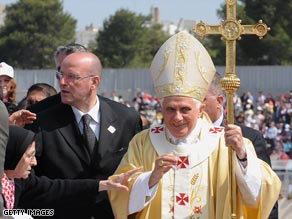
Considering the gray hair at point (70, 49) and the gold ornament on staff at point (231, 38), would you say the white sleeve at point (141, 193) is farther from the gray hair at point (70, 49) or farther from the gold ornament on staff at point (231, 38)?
the gray hair at point (70, 49)

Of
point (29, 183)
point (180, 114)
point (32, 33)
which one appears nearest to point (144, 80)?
point (32, 33)

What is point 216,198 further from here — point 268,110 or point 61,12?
point 61,12

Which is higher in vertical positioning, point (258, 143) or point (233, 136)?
point (233, 136)

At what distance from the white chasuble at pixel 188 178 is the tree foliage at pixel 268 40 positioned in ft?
159

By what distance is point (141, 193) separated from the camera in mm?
4996

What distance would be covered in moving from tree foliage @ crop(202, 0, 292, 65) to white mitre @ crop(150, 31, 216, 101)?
48.3 m

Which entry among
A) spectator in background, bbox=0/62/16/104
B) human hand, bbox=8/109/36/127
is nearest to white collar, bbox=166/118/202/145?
human hand, bbox=8/109/36/127

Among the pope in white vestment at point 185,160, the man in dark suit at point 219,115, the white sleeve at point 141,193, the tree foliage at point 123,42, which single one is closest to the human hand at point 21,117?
the pope in white vestment at point 185,160

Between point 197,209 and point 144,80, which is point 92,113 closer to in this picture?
point 197,209

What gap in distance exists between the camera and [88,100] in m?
6.04

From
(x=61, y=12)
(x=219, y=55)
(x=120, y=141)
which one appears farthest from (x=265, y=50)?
(x=120, y=141)

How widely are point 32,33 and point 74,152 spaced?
205ft

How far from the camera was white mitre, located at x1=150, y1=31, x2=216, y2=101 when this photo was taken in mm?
5188

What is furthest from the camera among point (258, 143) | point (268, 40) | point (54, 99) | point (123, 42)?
Result: point (123, 42)
